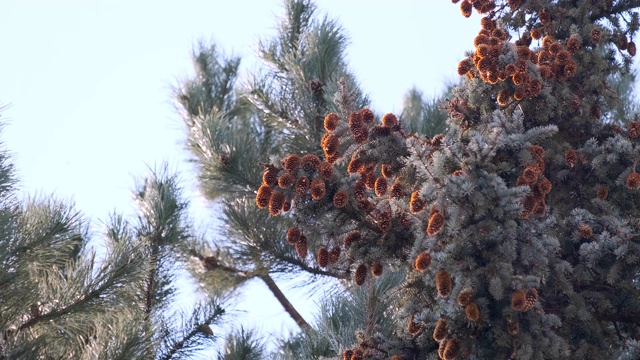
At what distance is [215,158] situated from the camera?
723cm

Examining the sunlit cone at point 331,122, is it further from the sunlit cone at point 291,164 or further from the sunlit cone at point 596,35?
the sunlit cone at point 596,35

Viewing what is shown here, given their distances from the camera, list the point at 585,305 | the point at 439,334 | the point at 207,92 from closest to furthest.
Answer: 1. the point at 439,334
2. the point at 585,305
3. the point at 207,92

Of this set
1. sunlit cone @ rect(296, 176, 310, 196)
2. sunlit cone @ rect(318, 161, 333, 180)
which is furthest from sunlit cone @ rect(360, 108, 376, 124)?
sunlit cone @ rect(296, 176, 310, 196)

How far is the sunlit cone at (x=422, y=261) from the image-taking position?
387 cm

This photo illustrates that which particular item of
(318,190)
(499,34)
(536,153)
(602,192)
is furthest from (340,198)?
(499,34)

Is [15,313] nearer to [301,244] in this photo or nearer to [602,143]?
[301,244]

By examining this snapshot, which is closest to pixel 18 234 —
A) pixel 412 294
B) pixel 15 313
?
pixel 15 313

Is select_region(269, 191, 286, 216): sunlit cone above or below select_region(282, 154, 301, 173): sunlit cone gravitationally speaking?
below

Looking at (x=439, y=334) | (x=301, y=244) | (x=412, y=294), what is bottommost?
Result: (x=439, y=334)

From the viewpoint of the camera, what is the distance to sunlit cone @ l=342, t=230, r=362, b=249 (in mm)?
4473

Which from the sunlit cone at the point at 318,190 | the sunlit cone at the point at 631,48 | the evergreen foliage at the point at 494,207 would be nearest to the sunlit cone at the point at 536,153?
the evergreen foliage at the point at 494,207

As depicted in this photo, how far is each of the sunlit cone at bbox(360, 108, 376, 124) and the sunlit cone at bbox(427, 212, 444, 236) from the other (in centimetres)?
96

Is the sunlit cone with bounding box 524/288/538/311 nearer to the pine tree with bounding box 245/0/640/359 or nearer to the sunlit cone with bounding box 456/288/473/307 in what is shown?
the pine tree with bounding box 245/0/640/359

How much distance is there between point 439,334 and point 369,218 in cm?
74
